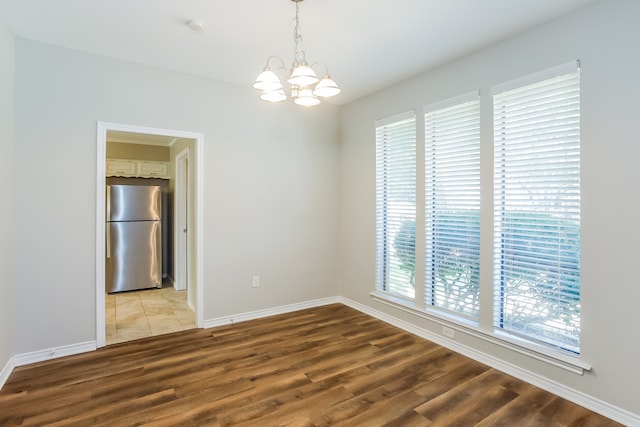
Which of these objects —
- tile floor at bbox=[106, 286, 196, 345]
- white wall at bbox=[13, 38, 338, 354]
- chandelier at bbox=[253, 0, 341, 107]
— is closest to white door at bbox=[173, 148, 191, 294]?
tile floor at bbox=[106, 286, 196, 345]

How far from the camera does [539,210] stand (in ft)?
8.36

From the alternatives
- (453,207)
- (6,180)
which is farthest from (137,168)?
(453,207)

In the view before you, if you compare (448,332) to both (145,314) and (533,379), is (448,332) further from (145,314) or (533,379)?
(145,314)

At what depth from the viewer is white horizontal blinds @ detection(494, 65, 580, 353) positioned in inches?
93.7

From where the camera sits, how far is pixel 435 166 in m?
3.36

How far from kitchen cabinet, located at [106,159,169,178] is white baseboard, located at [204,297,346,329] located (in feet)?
11.6

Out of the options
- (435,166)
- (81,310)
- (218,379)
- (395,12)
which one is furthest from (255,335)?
(395,12)

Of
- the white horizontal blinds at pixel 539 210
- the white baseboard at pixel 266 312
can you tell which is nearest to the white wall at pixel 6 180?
the white baseboard at pixel 266 312

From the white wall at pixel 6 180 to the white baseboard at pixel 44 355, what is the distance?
78 mm

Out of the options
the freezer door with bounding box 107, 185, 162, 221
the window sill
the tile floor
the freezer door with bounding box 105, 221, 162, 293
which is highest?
the freezer door with bounding box 107, 185, 162, 221

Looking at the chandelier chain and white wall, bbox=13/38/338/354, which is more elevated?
the chandelier chain

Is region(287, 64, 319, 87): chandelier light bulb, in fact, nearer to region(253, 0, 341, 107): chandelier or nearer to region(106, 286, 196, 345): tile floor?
region(253, 0, 341, 107): chandelier

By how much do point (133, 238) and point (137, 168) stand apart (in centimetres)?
131

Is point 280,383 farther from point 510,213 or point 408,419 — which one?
point 510,213
